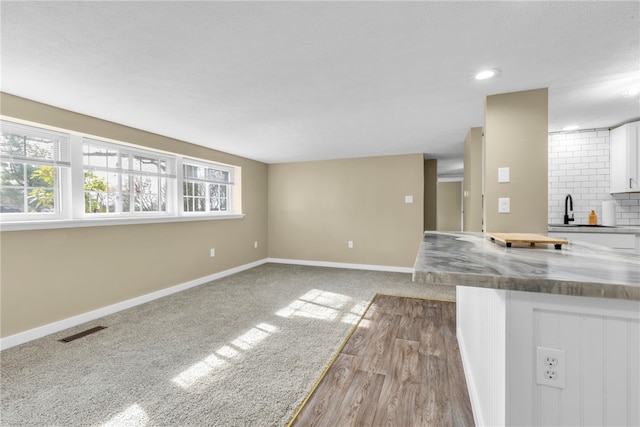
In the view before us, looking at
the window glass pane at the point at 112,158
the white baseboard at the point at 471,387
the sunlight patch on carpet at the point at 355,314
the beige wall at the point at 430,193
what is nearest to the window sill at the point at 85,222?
the window glass pane at the point at 112,158

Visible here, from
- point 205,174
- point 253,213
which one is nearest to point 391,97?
point 205,174

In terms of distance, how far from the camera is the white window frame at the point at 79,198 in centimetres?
253

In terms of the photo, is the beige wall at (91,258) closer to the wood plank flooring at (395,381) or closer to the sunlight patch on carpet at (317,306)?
the sunlight patch on carpet at (317,306)

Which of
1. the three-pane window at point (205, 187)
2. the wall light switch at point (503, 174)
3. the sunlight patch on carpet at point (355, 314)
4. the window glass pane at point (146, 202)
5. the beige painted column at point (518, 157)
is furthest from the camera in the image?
the three-pane window at point (205, 187)

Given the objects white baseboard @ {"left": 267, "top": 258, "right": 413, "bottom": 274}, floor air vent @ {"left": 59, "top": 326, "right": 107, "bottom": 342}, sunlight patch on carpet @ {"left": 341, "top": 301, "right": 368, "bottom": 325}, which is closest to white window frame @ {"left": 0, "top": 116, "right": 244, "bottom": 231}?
floor air vent @ {"left": 59, "top": 326, "right": 107, "bottom": 342}

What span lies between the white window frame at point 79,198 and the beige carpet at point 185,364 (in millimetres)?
1038

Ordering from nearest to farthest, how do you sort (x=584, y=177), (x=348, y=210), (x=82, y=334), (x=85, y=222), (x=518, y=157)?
(x=518, y=157) → (x=82, y=334) → (x=85, y=222) → (x=584, y=177) → (x=348, y=210)

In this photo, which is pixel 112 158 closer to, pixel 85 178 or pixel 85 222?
pixel 85 178

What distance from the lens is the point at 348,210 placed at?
5.54 m

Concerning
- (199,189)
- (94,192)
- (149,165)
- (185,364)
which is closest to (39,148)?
(94,192)

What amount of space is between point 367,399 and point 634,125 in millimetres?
4062

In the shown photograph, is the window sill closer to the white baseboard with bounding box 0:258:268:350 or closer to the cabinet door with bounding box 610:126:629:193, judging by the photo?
the white baseboard with bounding box 0:258:268:350

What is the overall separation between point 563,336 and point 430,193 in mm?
5063

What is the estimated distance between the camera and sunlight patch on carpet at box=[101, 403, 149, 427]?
154 cm
